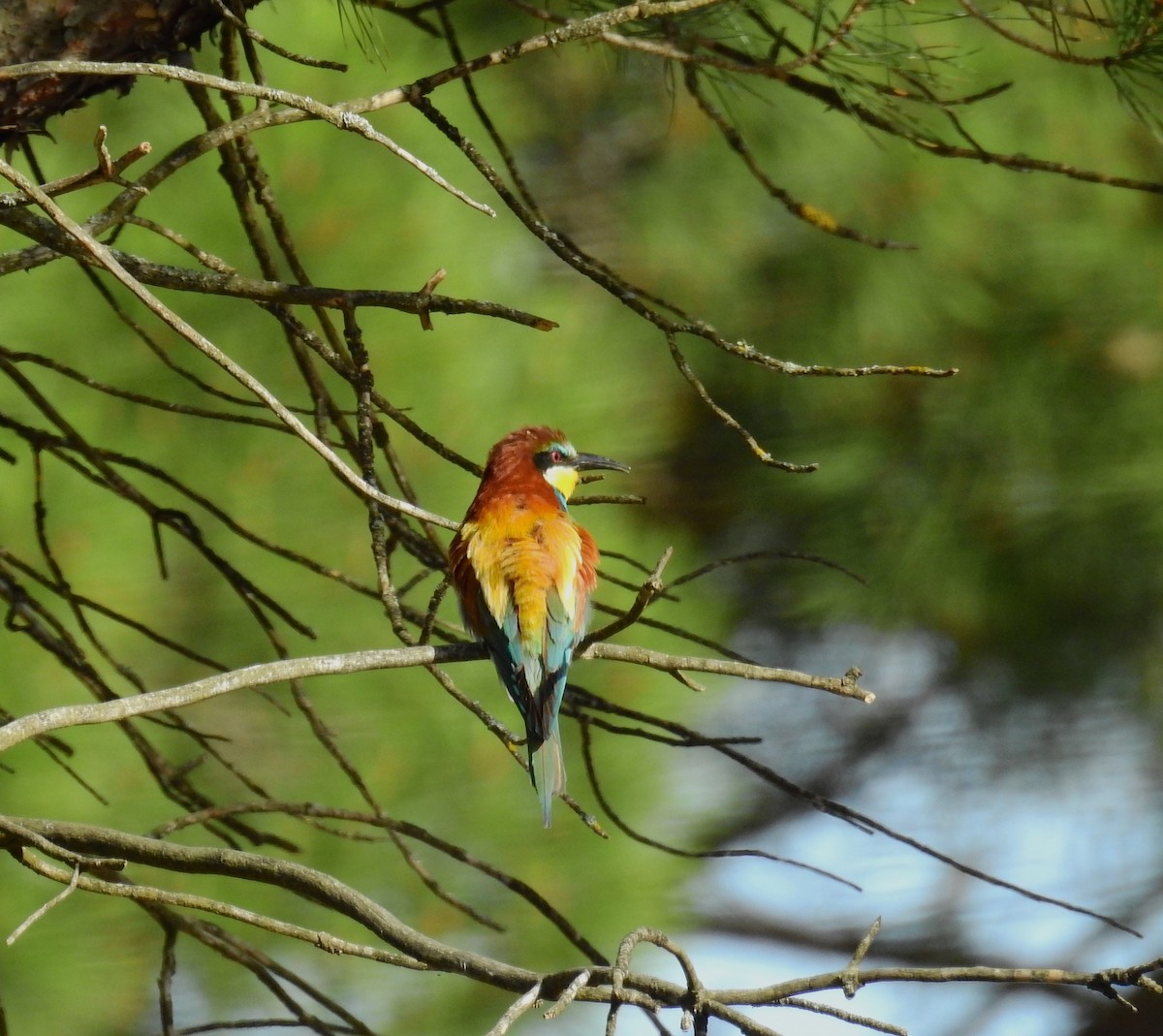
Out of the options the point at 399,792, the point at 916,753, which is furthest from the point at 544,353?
the point at 916,753

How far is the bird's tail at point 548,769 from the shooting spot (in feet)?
5.41

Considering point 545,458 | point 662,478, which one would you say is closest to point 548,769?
point 545,458

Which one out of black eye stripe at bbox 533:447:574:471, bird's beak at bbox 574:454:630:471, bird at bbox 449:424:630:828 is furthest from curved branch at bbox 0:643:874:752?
bird's beak at bbox 574:454:630:471

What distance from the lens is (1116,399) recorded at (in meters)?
3.16

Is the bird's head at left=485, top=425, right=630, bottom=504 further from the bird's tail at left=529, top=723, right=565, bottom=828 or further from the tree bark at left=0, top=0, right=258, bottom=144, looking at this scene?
the tree bark at left=0, top=0, right=258, bottom=144

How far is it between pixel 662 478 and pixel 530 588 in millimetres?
2069

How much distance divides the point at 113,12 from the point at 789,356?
224cm

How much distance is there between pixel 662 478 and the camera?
3.79 metres

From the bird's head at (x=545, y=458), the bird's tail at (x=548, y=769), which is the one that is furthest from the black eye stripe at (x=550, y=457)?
the bird's tail at (x=548, y=769)

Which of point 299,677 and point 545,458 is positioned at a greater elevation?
point 545,458

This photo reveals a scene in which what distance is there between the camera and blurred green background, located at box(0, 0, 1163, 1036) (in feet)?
8.86

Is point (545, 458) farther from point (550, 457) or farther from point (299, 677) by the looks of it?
point (299, 677)

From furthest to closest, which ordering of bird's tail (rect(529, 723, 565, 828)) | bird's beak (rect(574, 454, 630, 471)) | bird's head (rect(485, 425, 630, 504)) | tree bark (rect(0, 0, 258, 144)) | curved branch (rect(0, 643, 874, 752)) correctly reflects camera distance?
bird's beak (rect(574, 454, 630, 471))
bird's head (rect(485, 425, 630, 504))
bird's tail (rect(529, 723, 565, 828))
tree bark (rect(0, 0, 258, 144))
curved branch (rect(0, 643, 874, 752))

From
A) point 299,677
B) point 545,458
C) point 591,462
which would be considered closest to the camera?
point 299,677
